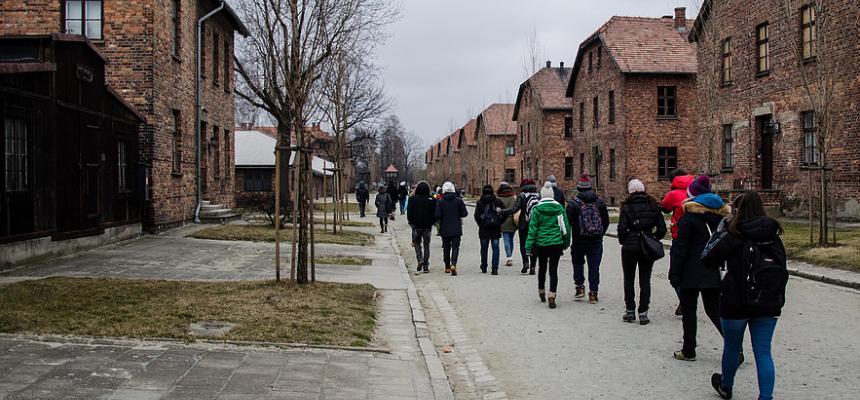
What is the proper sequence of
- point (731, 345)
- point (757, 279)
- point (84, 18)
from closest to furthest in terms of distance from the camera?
point (757, 279) < point (731, 345) < point (84, 18)

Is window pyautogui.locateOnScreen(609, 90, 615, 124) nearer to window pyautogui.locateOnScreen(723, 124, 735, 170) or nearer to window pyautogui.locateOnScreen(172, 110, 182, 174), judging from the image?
window pyautogui.locateOnScreen(723, 124, 735, 170)

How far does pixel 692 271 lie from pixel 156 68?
50.7 ft

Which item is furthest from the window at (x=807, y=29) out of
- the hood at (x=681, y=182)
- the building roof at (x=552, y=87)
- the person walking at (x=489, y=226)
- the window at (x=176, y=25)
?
the building roof at (x=552, y=87)

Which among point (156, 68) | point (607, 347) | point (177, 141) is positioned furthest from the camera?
point (177, 141)

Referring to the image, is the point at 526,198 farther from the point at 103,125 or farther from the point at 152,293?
the point at 103,125

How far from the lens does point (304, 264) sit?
1109 cm

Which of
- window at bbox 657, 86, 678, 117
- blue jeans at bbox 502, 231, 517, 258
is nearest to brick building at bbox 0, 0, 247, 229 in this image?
blue jeans at bbox 502, 231, 517, 258

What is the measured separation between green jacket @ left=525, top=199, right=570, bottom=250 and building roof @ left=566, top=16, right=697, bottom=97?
2930 centimetres

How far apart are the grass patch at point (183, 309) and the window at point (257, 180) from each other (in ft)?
117

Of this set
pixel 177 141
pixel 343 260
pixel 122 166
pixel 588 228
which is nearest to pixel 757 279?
pixel 588 228

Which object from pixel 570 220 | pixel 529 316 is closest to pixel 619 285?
pixel 570 220

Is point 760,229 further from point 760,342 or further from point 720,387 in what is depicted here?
point 720,387

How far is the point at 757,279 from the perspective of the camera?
5430 millimetres

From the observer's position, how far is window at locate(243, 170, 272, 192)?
46250 millimetres
